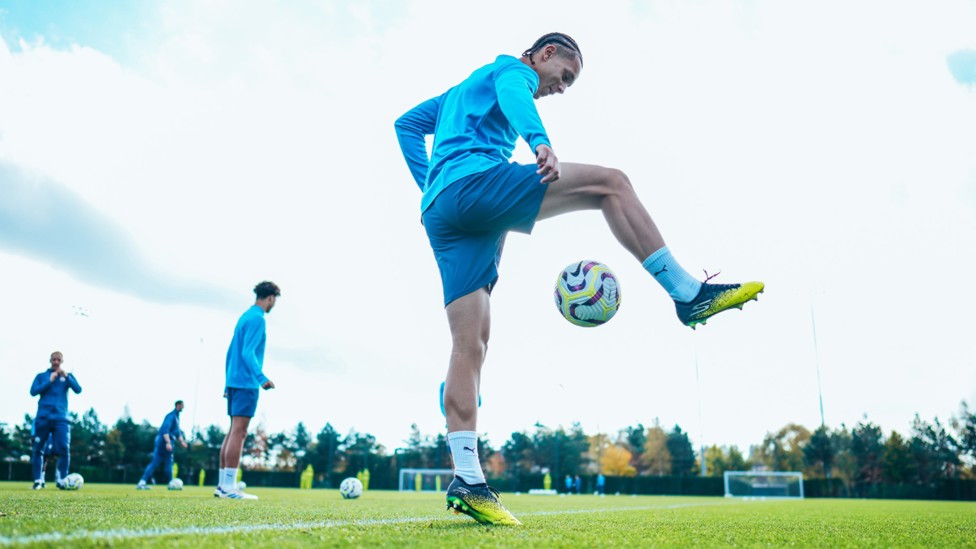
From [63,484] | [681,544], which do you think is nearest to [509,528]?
[681,544]

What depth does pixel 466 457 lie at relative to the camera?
3047mm

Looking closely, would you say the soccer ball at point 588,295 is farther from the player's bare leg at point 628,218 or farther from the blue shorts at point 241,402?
the blue shorts at point 241,402

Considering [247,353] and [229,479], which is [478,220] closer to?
[247,353]

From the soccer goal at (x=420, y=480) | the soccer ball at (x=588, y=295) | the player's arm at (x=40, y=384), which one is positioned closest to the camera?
the soccer ball at (x=588, y=295)

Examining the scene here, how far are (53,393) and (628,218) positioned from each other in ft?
30.5

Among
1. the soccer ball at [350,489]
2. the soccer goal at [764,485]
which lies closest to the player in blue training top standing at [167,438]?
the soccer ball at [350,489]

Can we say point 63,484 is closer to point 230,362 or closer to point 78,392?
point 78,392

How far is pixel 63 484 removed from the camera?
8.88 m

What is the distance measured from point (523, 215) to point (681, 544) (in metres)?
1.47

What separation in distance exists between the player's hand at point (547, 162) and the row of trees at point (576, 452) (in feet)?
166

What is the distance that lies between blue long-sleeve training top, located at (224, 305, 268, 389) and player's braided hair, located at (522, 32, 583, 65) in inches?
205

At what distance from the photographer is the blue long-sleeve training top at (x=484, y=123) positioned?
302 cm

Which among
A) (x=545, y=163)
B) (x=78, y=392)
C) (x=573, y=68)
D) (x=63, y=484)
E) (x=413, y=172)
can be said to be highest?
(x=573, y=68)

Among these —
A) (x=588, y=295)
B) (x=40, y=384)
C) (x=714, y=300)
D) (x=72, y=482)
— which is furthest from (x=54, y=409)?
(x=714, y=300)
